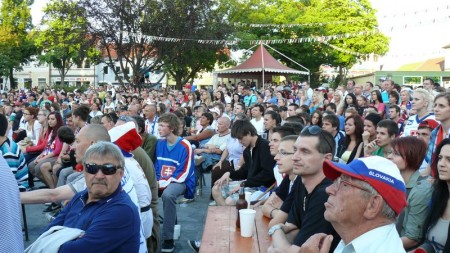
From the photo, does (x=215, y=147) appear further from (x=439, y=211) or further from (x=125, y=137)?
(x=439, y=211)

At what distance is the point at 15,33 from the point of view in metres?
55.8

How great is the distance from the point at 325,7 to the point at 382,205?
167ft

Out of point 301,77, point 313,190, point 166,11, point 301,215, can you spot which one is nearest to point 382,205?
point 313,190

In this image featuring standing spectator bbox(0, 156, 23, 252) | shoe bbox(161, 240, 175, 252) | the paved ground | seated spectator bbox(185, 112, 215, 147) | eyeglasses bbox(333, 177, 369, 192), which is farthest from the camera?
seated spectator bbox(185, 112, 215, 147)

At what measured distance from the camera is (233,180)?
728 centimetres

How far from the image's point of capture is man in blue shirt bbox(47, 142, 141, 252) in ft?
9.95

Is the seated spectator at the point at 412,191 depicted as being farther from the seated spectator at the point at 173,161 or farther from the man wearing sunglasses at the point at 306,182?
the seated spectator at the point at 173,161

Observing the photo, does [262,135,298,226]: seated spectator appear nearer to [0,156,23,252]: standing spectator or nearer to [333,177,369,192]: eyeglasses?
[333,177,369,192]: eyeglasses

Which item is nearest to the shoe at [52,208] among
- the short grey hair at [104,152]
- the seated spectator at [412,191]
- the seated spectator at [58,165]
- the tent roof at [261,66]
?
the seated spectator at [58,165]

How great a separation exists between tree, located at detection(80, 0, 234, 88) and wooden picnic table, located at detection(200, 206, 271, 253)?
29156 millimetres

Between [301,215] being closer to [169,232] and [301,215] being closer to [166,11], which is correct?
[169,232]

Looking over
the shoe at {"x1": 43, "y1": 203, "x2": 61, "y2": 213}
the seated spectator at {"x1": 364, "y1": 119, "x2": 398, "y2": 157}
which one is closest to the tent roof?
the shoe at {"x1": 43, "y1": 203, "x2": 61, "y2": 213}

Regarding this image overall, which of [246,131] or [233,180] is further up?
[246,131]

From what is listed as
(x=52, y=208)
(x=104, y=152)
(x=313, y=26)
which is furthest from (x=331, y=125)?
(x=313, y=26)
